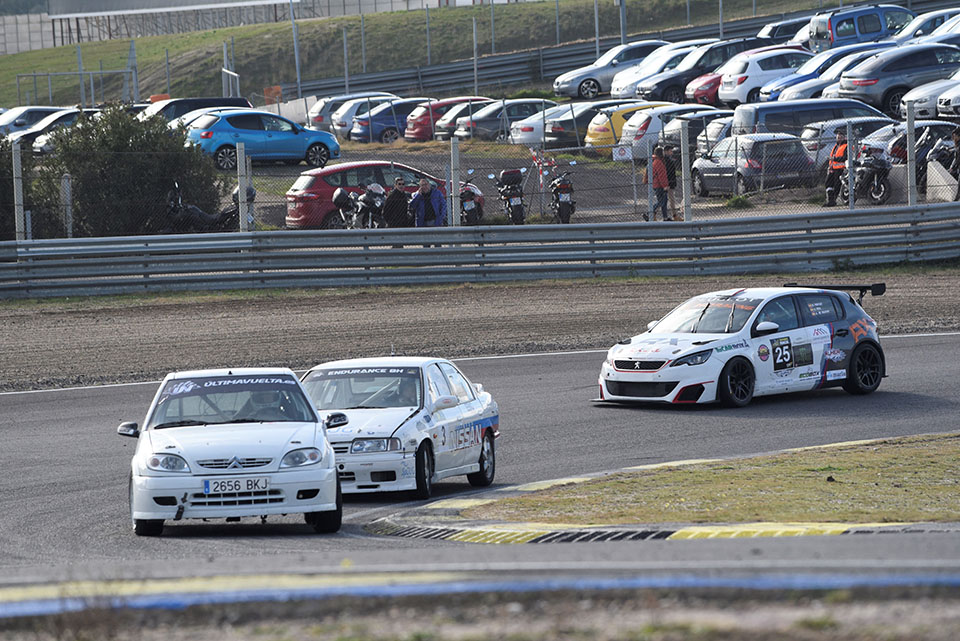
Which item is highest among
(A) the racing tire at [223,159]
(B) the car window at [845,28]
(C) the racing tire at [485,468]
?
(B) the car window at [845,28]

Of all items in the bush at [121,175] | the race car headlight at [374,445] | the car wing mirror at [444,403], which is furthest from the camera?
the bush at [121,175]

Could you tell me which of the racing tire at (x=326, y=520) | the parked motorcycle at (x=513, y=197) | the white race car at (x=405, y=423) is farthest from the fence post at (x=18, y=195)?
the racing tire at (x=326, y=520)

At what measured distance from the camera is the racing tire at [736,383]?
15180mm

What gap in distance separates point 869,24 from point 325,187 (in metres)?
27.3

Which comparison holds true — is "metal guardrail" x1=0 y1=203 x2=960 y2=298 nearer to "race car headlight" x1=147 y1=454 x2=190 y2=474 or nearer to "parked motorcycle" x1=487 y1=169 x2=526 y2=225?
"parked motorcycle" x1=487 y1=169 x2=526 y2=225

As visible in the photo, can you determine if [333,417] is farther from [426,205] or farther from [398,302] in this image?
[426,205]

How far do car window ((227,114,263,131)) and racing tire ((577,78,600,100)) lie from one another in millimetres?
16663

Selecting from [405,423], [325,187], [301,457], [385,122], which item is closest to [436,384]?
[405,423]

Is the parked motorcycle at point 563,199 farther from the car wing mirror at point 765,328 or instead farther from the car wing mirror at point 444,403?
the car wing mirror at point 444,403

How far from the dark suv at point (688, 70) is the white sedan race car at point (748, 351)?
2800 centimetres

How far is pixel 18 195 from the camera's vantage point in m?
22.5

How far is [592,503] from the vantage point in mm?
10070

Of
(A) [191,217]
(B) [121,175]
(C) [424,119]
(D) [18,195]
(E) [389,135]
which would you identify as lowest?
(A) [191,217]

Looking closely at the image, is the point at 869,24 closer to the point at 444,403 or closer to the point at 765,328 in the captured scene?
the point at 765,328
